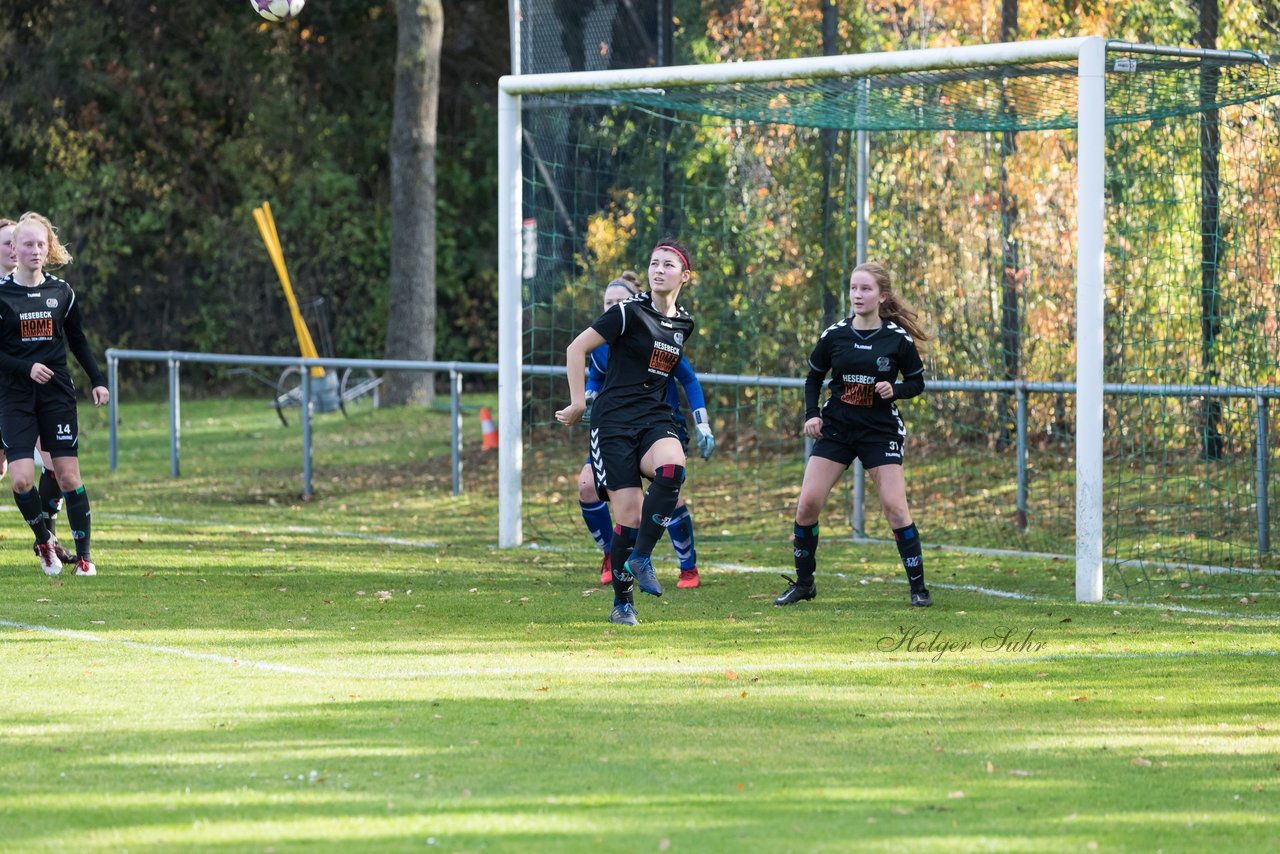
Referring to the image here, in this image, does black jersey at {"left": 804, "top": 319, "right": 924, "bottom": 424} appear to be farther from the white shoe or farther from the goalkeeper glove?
the white shoe

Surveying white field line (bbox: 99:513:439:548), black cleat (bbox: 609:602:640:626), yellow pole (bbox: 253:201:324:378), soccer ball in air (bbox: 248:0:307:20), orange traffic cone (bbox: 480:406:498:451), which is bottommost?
black cleat (bbox: 609:602:640:626)

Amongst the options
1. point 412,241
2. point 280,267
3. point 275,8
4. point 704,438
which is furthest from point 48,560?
point 280,267

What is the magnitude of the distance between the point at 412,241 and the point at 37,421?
12560mm

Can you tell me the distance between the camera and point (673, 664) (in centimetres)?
707

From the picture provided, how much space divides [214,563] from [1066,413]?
6.31 meters

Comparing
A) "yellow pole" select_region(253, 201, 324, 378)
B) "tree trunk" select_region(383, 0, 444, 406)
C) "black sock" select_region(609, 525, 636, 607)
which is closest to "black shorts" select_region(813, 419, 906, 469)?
"black sock" select_region(609, 525, 636, 607)

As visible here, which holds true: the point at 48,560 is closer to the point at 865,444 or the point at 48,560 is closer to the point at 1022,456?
the point at 865,444

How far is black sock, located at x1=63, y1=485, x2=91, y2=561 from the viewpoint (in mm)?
9359

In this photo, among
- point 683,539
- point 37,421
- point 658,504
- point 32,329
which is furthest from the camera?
point 683,539

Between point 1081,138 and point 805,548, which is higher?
point 1081,138

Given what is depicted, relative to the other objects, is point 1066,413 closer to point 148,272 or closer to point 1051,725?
point 1051,725

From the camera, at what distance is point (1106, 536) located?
11336 millimetres

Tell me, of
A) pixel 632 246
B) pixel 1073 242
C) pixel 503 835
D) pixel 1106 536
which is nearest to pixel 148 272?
pixel 632 246

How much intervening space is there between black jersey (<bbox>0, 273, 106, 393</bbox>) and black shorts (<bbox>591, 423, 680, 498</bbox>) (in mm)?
3022
